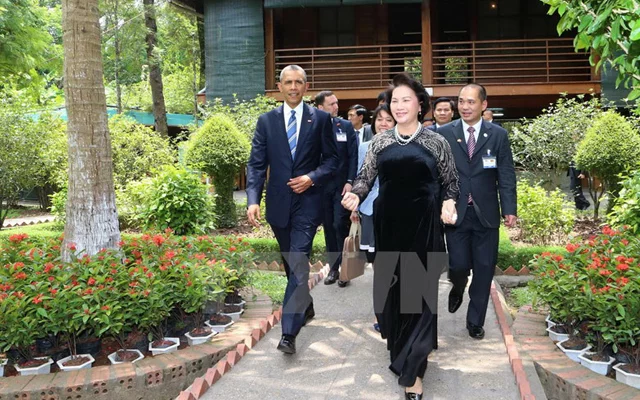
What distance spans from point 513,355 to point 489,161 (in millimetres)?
1488

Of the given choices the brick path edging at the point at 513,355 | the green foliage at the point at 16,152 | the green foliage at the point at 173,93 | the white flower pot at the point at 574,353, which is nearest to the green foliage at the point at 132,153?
the green foliage at the point at 16,152

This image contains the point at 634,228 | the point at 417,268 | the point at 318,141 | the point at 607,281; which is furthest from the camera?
the point at 634,228

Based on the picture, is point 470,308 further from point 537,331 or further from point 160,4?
point 160,4

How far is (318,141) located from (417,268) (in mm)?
1397

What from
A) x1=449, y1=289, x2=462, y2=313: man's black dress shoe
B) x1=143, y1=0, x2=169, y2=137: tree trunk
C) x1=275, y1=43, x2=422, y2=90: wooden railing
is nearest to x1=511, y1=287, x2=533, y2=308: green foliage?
x1=449, y1=289, x2=462, y2=313: man's black dress shoe

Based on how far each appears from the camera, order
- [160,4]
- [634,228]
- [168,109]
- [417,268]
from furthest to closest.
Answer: [168,109] < [160,4] < [634,228] < [417,268]

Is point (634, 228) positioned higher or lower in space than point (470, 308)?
higher

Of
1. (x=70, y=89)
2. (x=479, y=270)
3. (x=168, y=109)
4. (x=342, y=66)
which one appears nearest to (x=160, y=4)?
(x=342, y=66)

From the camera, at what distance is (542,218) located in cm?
881

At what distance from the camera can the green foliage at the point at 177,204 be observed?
8328 mm

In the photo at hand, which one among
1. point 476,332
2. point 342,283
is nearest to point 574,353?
point 476,332

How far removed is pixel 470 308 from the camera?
193 inches

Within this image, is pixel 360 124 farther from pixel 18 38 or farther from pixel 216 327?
pixel 18 38

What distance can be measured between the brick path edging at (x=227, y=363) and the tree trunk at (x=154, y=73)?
16.3 metres
